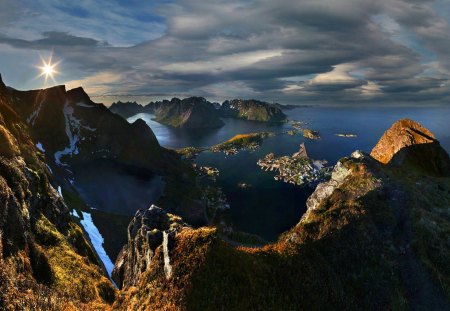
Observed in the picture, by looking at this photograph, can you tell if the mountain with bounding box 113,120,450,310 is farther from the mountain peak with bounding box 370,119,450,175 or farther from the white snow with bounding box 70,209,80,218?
the white snow with bounding box 70,209,80,218

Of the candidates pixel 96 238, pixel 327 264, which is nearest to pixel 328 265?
Answer: pixel 327 264

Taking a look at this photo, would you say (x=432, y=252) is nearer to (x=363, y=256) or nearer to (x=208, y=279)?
(x=363, y=256)

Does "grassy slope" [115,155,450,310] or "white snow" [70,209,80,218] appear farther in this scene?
"white snow" [70,209,80,218]

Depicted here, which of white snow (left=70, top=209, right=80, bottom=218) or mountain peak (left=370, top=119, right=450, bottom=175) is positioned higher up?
mountain peak (left=370, top=119, right=450, bottom=175)

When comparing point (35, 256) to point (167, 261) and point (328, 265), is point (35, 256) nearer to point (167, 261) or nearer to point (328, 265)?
point (167, 261)

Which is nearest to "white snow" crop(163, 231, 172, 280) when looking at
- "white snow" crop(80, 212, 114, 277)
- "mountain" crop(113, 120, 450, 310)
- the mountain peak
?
"mountain" crop(113, 120, 450, 310)

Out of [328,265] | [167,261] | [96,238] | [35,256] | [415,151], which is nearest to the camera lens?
[167,261]
